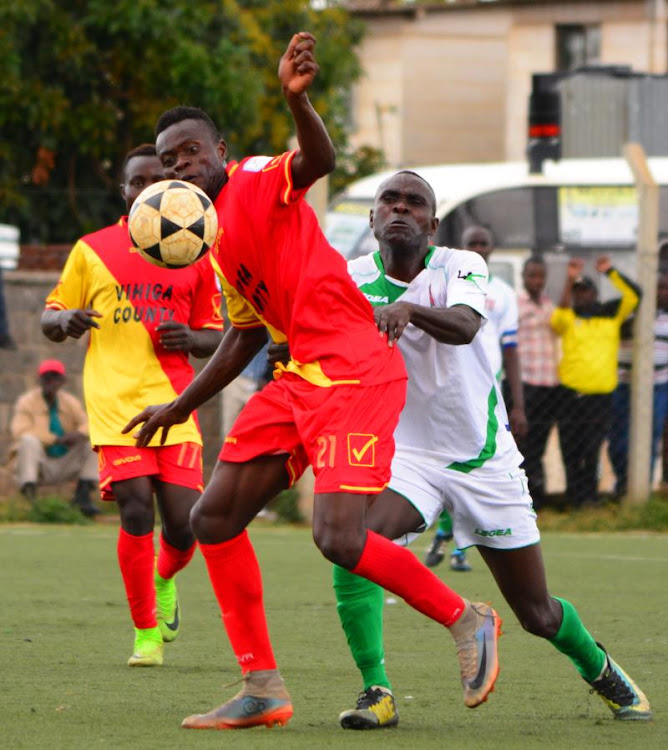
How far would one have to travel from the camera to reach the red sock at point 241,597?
226 inches

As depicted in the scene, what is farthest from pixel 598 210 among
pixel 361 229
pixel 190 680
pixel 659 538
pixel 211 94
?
pixel 190 680

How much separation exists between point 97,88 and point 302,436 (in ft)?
61.7

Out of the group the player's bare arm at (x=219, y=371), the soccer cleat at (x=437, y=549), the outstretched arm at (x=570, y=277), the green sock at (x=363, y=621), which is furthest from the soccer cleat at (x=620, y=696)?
the outstretched arm at (x=570, y=277)

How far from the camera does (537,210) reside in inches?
638

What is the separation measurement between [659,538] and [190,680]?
7.63 meters

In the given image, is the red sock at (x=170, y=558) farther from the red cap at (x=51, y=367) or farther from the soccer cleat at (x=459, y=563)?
the red cap at (x=51, y=367)

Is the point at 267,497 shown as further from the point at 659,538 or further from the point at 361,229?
the point at 361,229

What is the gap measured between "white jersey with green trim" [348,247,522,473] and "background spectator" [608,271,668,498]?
334 inches

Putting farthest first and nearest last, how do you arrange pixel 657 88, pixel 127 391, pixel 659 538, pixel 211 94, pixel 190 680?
pixel 211 94, pixel 657 88, pixel 659 538, pixel 127 391, pixel 190 680

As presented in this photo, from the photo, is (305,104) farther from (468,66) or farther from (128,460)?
(468,66)

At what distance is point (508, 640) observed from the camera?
807cm

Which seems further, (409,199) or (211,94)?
(211,94)

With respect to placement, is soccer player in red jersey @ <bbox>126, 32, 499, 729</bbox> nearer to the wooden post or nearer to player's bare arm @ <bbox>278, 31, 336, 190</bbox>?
player's bare arm @ <bbox>278, 31, 336, 190</bbox>

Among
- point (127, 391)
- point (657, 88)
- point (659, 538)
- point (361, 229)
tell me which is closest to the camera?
point (127, 391)
